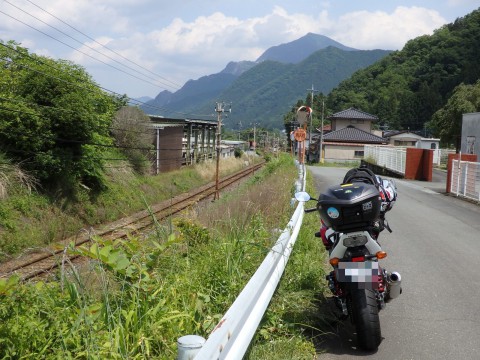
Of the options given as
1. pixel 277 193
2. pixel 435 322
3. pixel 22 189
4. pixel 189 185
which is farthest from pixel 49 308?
pixel 189 185

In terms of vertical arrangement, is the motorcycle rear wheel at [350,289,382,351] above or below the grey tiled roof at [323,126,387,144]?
below

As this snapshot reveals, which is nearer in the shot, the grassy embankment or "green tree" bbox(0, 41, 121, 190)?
the grassy embankment

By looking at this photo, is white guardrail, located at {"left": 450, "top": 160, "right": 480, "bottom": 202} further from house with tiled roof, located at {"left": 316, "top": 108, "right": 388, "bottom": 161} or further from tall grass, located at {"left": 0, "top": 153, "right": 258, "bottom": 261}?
house with tiled roof, located at {"left": 316, "top": 108, "right": 388, "bottom": 161}

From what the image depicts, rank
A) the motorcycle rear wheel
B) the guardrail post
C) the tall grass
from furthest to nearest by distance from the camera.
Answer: the tall grass
the motorcycle rear wheel
the guardrail post

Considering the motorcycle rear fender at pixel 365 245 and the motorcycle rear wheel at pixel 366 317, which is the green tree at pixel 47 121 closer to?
the motorcycle rear fender at pixel 365 245

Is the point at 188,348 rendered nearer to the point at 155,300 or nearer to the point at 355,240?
the point at 155,300

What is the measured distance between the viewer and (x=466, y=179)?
17.3 metres

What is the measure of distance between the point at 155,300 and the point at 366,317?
162cm

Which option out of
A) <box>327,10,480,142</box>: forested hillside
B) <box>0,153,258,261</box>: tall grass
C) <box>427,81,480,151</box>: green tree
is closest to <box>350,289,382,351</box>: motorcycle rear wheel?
<box>0,153,258,261</box>: tall grass

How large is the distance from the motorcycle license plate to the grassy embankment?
1.97 ft

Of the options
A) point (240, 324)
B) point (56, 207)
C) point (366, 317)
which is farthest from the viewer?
point (56, 207)

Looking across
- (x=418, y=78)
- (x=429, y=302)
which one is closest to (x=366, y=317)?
(x=429, y=302)

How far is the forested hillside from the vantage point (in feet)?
268

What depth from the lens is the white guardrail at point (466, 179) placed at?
53.6ft
